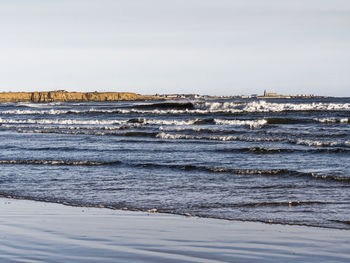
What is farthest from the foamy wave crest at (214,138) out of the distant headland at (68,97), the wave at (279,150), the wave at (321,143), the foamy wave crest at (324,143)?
the distant headland at (68,97)

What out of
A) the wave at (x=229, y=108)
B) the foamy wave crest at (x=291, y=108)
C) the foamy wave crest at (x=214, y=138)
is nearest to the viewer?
the foamy wave crest at (x=214, y=138)

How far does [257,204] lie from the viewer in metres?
9.48

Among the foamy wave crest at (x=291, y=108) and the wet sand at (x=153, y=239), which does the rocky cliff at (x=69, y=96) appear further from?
the wet sand at (x=153, y=239)

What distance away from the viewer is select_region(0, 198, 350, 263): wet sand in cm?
598

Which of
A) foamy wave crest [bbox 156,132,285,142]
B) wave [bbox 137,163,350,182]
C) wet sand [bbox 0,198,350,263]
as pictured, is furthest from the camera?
foamy wave crest [bbox 156,132,285,142]

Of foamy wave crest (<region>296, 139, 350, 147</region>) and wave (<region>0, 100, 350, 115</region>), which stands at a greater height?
wave (<region>0, 100, 350, 115</region>)

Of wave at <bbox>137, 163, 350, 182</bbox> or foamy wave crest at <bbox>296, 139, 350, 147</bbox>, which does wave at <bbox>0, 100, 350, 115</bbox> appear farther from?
wave at <bbox>137, 163, 350, 182</bbox>

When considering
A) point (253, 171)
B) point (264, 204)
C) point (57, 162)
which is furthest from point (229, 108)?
point (264, 204)

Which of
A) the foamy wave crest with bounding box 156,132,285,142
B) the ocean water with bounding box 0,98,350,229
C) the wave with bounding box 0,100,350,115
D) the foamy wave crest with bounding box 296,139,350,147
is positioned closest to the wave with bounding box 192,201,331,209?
the ocean water with bounding box 0,98,350,229

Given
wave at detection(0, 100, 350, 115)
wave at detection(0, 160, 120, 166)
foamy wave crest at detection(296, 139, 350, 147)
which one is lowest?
wave at detection(0, 160, 120, 166)

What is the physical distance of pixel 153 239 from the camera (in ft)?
22.6

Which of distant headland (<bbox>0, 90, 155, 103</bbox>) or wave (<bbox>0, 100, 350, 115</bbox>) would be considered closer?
wave (<bbox>0, 100, 350, 115</bbox>)

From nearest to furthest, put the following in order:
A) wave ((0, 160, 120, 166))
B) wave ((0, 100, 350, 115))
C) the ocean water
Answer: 1. the ocean water
2. wave ((0, 160, 120, 166))
3. wave ((0, 100, 350, 115))

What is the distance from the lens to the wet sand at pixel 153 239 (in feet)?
19.6
